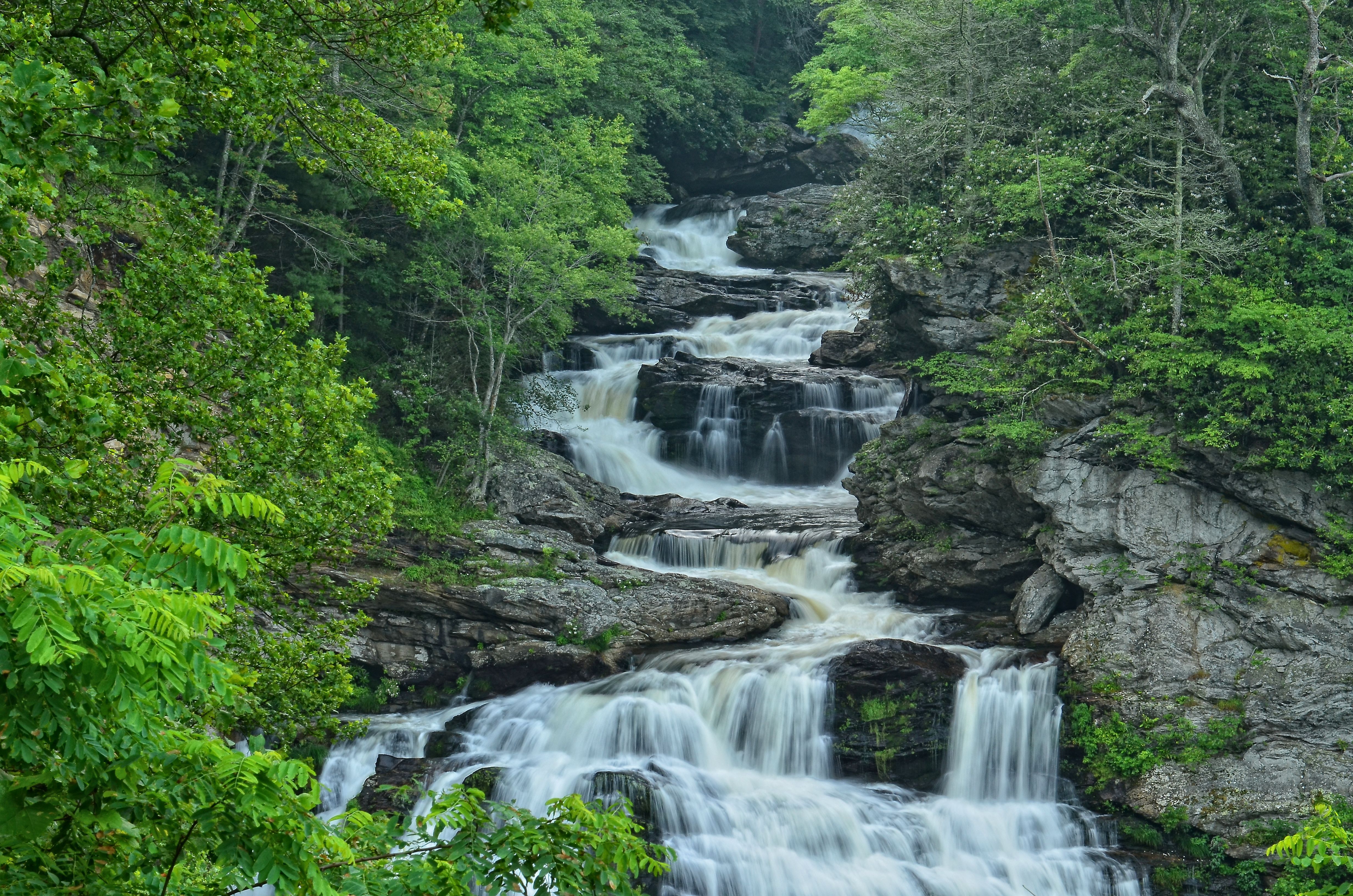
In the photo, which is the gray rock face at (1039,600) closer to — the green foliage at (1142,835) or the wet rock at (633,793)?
the green foliage at (1142,835)

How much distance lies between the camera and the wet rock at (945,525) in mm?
19344

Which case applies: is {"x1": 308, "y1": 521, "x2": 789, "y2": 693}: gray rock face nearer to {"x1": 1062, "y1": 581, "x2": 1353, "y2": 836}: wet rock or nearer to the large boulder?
{"x1": 1062, "y1": 581, "x2": 1353, "y2": 836}: wet rock

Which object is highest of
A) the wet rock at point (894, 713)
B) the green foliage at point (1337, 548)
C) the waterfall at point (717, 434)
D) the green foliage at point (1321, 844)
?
the waterfall at point (717, 434)

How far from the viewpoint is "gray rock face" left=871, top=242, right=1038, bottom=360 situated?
71.4 ft

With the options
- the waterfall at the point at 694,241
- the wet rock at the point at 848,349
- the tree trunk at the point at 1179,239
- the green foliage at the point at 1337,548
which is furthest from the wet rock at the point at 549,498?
the green foliage at the point at 1337,548

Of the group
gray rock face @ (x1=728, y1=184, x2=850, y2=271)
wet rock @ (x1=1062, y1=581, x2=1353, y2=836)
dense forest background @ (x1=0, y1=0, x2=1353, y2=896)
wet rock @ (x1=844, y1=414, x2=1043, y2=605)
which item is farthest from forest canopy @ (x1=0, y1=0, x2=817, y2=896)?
gray rock face @ (x1=728, y1=184, x2=850, y2=271)

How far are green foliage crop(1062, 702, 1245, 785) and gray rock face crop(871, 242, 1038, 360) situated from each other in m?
9.06

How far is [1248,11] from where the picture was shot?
19.6m

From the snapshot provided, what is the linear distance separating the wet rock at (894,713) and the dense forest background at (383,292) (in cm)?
500

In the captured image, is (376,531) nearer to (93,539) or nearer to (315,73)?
(315,73)

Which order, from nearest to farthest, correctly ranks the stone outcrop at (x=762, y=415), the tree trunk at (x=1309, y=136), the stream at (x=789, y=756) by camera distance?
the stream at (x=789, y=756), the tree trunk at (x=1309, y=136), the stone outcrop at (x=762, y=415)

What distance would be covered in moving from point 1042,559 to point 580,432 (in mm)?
13998

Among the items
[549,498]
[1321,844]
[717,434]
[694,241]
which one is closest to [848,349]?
[717,434]

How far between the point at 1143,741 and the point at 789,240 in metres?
27.2
